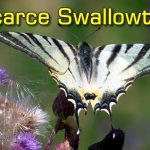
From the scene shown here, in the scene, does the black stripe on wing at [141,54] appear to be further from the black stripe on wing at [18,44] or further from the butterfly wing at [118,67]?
the black stripe on wing at [18,44]

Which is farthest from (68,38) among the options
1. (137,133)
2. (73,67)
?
(73,67)

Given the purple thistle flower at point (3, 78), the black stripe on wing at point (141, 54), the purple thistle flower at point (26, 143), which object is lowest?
the purple thistle flower at point (26, 143)

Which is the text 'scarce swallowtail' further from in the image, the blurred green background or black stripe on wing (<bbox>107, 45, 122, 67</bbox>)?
the blurred green background

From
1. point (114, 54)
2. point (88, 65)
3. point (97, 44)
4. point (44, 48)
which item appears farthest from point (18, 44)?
point (97, 44)

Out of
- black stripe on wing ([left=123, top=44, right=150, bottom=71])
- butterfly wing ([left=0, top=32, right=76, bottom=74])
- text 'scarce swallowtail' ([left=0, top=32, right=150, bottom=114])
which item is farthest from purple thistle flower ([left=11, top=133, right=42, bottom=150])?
black stripe on wing ([left=123, top=44, right=150, bottom=71])

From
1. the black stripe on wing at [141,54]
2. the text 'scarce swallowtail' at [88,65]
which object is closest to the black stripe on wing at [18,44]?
the text 'scarce swallowtail' at [88,65]

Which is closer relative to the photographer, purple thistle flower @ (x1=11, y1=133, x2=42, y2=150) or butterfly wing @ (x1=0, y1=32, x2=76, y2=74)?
purple thistle flower @ (x1=11, y1=133, x2=42, y2=150)

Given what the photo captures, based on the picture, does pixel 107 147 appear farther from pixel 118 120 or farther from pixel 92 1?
A: pixel 92 1
